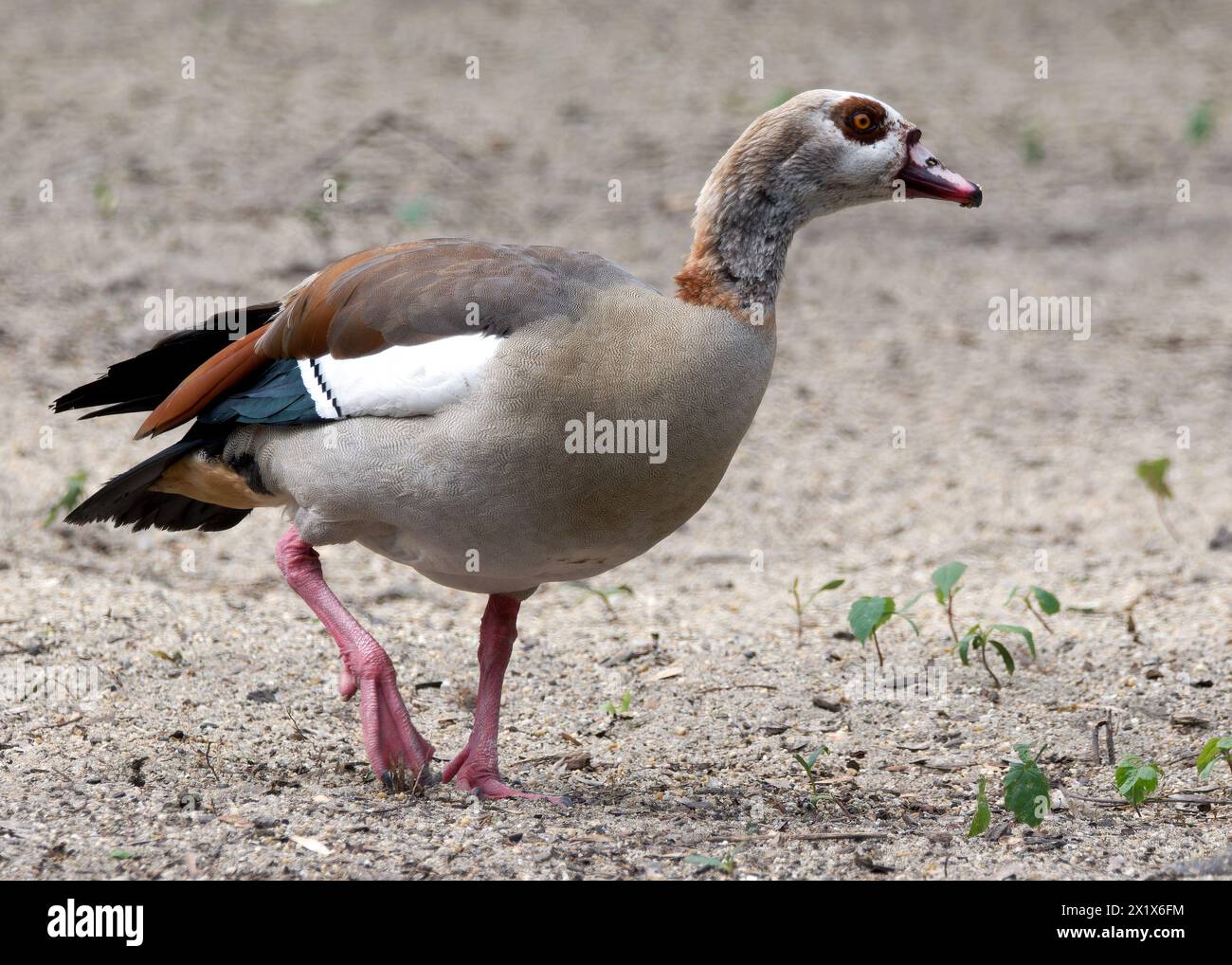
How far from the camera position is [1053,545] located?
6434mm

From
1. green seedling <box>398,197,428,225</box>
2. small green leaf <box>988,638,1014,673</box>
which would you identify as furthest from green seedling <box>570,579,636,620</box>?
green seedling <box>398,197,428,225</box>

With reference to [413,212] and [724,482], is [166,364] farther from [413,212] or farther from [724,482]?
[413,212]

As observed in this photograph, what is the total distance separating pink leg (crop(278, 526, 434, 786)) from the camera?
3957 millimetres

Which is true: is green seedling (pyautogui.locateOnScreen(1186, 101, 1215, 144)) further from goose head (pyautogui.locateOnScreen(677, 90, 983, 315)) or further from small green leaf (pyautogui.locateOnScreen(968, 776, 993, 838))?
small green leaf (pyautogui.locateOnScreen(968, 776, 993, 838))

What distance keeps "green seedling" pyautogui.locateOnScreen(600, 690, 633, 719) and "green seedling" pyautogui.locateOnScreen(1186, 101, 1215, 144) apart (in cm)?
762

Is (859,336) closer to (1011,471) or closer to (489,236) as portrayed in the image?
(1011,471)

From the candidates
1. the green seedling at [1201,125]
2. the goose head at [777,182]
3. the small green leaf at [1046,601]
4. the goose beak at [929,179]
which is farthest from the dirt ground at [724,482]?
the goose beak at [929,179]

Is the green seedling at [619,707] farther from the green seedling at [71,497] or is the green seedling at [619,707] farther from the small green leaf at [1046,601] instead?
the green seedling at [71,497]

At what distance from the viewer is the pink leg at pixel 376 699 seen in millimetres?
3957

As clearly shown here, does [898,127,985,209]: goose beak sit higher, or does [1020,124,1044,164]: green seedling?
[1020,124,1044,164]: green seedling

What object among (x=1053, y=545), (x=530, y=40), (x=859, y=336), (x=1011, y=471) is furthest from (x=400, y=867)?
(x=530, y=40)

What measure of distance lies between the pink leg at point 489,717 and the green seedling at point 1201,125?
26.3 ft

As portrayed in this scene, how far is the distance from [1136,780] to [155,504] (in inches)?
112

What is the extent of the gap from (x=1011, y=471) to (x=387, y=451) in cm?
421
